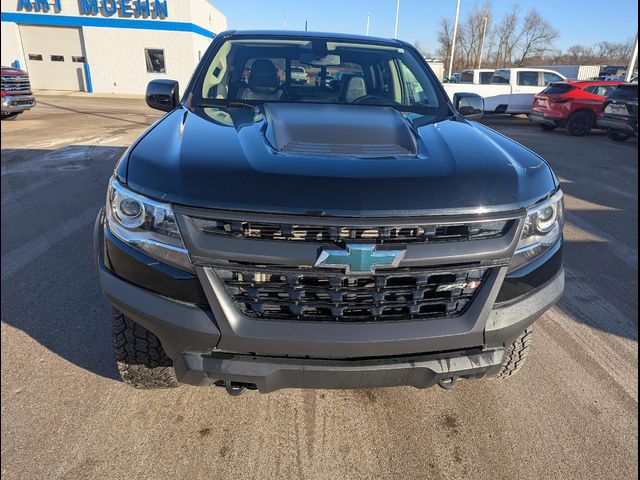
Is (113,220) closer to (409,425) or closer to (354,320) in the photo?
(354,320)

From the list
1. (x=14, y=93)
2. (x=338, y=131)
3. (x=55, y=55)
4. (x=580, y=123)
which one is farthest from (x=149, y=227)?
(x=55, y=55)

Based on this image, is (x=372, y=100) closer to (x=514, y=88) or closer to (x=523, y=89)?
(x=514, y=88)

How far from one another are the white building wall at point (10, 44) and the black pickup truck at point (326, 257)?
1937 cm

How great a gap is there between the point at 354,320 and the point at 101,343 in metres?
1.80

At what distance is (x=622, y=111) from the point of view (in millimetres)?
11195

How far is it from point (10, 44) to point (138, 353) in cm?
2071

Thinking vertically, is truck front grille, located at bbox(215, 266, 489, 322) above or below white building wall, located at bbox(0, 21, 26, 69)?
below

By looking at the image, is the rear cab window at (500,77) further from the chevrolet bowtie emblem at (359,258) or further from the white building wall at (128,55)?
the white building wall at (128,55)

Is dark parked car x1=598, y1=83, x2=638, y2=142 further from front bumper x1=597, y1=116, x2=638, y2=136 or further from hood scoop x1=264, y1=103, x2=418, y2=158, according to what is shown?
hood scoop x1=264, y1=103, x2=418, y2=158

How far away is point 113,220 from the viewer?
1.68 meters

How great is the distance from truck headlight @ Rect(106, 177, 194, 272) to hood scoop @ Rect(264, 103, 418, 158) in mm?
532

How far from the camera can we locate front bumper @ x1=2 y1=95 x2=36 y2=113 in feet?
30.6

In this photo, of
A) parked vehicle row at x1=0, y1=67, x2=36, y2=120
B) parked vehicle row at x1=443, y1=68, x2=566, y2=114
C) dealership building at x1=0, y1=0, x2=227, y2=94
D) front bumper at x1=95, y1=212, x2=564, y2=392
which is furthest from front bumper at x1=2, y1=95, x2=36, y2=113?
parked vehicle row at x1=443, y1=68, x2=566, y2=114

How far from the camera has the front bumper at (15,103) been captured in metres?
9.33
